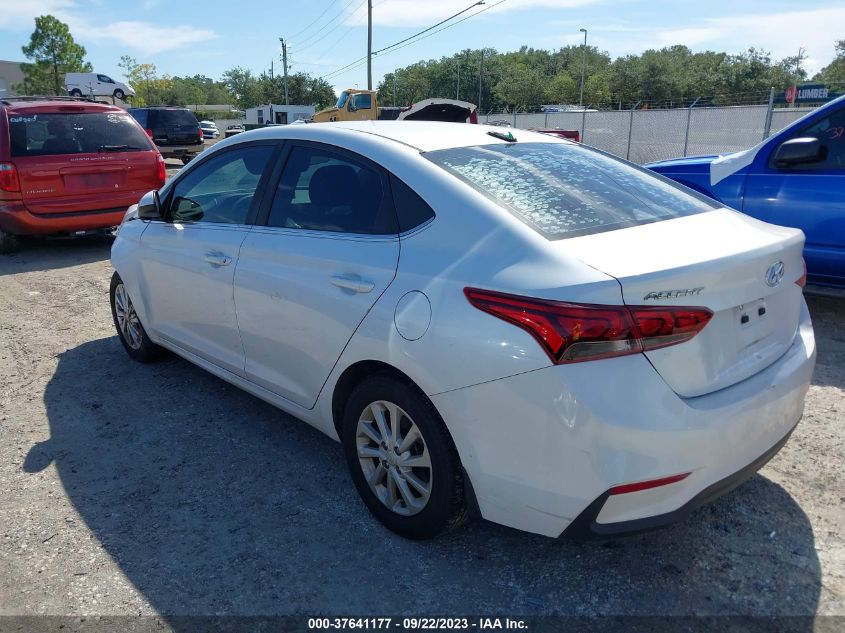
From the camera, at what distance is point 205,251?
373 centimetres

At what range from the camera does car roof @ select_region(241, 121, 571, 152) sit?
307cm

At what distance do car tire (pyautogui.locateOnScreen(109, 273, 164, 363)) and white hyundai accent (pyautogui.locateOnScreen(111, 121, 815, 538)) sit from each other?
4.71ft

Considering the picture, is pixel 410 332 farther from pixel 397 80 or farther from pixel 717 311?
Answer: pixel 397 80

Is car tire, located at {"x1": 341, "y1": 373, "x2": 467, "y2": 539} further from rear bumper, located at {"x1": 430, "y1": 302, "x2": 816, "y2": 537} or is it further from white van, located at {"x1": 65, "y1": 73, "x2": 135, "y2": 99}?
white van, located at {"x1": 65, "y1": 73, "x2": 135, "y2": 99}

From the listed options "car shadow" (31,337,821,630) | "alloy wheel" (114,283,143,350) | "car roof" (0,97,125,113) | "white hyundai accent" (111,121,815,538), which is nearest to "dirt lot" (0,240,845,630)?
"car shadow" (31,337,821,630)

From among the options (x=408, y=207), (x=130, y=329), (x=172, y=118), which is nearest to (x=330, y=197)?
(x=408, y=207)

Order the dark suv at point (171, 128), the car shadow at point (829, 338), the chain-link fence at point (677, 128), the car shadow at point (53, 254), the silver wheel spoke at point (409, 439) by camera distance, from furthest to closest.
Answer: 1. the dark suv at point (171, 128)
2. the chain-link fence at point (677, 128)
3. the car shadow at point (53, 254)
4. the car shadow at point (829, 338)
5. the silver wheel spoke at point (409, 439)

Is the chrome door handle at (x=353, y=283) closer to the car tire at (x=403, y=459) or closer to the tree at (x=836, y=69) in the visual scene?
the car tire at (x=403, y=459)

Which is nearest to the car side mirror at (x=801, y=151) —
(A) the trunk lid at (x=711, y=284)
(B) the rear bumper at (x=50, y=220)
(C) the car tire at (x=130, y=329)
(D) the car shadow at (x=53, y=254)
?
(A) the trunk lid at (x=711, y=284)

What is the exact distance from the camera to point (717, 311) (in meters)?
2.25

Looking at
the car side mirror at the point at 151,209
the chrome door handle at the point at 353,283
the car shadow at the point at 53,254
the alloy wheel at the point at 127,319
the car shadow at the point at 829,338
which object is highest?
the car side mirror at the point at 151,209

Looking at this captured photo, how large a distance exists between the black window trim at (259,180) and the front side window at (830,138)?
4.14 m

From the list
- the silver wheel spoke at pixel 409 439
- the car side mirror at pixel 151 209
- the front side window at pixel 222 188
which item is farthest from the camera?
the car side mirror at pixel 151 209

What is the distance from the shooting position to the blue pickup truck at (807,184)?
16.7 ft
